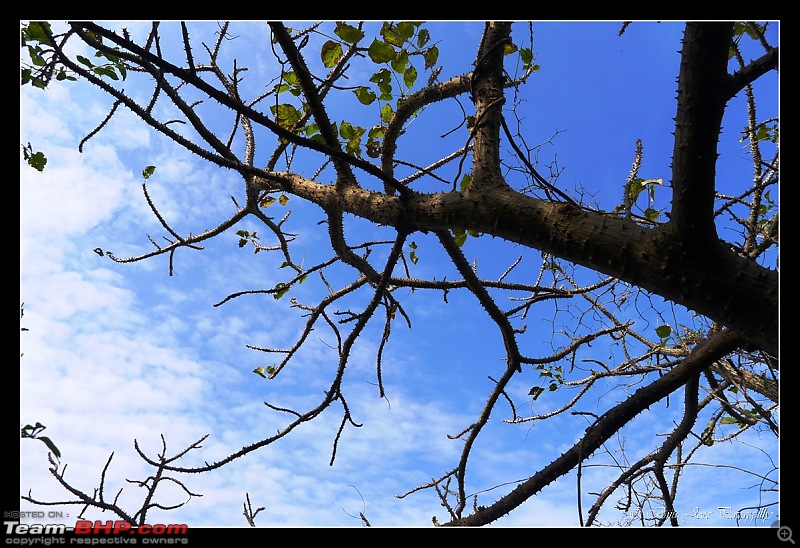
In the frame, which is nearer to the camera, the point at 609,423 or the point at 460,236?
the point at 609,423

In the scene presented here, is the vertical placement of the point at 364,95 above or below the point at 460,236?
above

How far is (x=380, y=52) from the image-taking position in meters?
2.12

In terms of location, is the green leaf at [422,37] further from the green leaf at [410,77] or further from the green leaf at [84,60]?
the green leaf at [84,60]

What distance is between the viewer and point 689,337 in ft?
11.7

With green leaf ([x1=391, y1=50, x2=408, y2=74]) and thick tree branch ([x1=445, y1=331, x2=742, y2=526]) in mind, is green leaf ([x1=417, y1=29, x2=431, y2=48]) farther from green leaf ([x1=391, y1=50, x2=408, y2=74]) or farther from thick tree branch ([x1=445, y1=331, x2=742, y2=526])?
thick tree branch ([x1=445, y1=331, x2=742, y2=526])

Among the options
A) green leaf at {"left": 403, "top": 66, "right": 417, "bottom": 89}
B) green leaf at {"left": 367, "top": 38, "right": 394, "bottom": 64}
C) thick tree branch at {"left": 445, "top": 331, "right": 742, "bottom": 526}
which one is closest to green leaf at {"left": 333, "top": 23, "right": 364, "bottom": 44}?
green leaf at {"left": 367, "top": 38, "right": 394, "bottom": 64}

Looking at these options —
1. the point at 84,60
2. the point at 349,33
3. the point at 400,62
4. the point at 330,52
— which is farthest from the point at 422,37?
the point at 84,60
